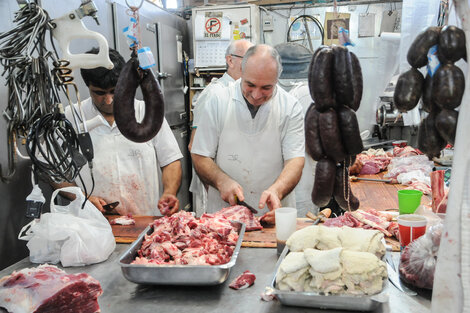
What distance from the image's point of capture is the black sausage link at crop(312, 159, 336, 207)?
1714 mm

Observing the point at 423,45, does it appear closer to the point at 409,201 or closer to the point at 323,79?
the point at 323,79

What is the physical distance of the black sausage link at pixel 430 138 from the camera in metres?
1.45

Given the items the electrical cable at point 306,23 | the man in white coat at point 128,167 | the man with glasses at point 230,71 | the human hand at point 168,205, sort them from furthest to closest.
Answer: the electrical cable at point 306,23, the man with glasses at point 230,71, the man in white coat at point 128,167, the human hand at point 168,205

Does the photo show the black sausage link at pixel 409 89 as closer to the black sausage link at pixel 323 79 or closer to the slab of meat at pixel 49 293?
the black sausage link at pixel 323 79

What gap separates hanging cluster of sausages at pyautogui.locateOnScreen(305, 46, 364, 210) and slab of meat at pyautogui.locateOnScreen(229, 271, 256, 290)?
594 mm

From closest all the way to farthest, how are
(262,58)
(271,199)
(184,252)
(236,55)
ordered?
(184,252)
(271,199)
(262,58)
(236,55)

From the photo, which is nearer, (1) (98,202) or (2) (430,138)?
(2) (430,138)

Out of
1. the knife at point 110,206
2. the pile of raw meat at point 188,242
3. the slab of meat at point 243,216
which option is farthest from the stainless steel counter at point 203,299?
the knife at point 110,206

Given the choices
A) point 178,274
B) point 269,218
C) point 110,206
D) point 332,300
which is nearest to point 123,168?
point 110,206

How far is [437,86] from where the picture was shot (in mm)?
1365

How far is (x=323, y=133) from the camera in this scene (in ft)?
5.37

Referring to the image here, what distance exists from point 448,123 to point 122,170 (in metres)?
2.68

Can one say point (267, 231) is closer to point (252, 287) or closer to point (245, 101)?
point (252, 287)

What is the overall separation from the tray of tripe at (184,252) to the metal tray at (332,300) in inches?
12.1
